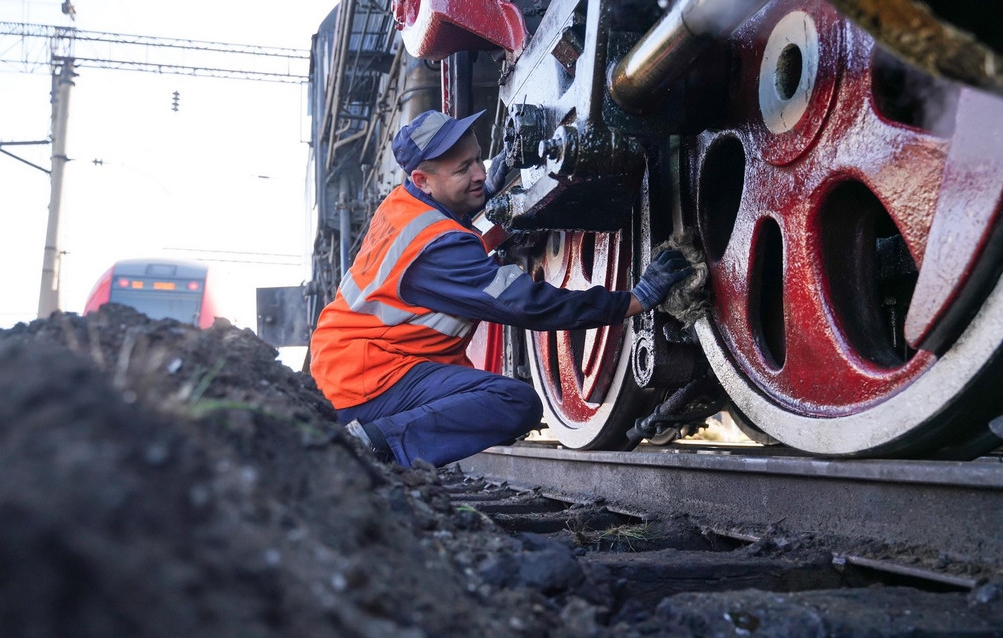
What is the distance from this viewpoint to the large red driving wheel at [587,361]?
10.2 feet

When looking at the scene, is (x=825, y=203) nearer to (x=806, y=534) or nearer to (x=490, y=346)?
(x=806, y=534)

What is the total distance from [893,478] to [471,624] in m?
1.22

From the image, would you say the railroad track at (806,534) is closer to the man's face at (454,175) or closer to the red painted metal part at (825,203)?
the red painted metal part at (825,203)

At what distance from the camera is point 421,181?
3.25 meters

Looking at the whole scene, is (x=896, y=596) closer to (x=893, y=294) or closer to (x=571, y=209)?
(x=893, y=294)

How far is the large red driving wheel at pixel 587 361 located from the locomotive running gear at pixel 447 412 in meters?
0.35

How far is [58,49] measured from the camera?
15.2 m

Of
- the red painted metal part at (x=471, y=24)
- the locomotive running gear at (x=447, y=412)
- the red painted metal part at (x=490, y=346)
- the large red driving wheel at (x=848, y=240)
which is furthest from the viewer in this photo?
the red painted metal part at (x=490, y=346)

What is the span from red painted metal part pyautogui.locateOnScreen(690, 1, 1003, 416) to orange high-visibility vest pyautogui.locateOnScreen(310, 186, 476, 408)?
929 mm

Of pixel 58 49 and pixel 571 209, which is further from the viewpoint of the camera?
pixel 58 49

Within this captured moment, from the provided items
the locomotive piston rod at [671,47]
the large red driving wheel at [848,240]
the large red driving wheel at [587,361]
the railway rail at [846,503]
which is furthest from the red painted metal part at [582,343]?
the locomotive piston rod at [671,47]

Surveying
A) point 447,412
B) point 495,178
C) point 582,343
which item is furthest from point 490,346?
point 447,412

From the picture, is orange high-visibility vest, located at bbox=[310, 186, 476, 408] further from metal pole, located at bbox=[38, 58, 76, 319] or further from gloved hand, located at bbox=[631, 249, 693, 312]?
metal pole, located at bbox=[38, 58, 76, 319]

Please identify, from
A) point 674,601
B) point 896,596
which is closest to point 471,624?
point 674,601
